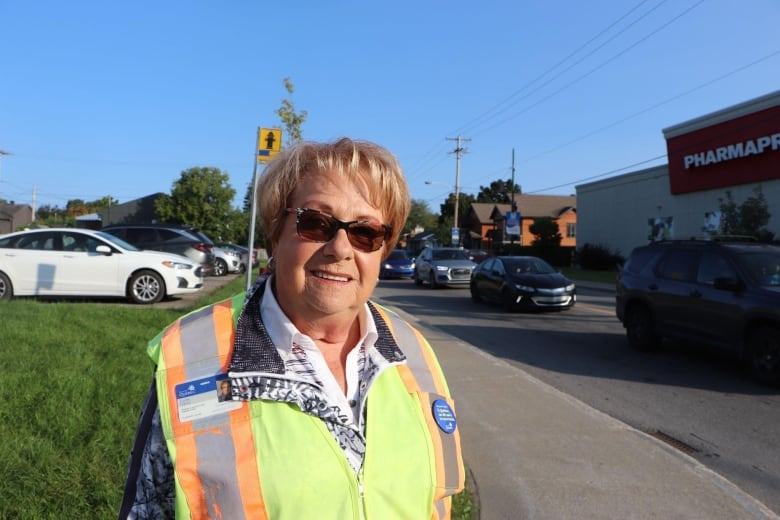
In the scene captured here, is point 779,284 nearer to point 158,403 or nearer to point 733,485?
point 733,485

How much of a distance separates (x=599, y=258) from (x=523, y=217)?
2878 centimetres

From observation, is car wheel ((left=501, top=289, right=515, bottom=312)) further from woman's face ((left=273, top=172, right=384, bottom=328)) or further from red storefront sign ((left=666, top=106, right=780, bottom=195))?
red storefront sign ((left=666, top=106, right=780, bottom=195))

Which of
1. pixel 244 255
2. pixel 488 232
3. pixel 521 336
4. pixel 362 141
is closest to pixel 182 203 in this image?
pixel 244 255

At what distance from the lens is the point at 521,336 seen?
11.0 m

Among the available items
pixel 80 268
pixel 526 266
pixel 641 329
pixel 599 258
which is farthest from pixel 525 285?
pixel 599 258

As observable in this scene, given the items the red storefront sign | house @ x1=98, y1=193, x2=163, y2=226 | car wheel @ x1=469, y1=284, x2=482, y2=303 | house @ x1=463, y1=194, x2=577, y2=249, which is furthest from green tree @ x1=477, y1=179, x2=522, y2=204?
car wheel @ x1=469, y1=284, x2=482, y2=303

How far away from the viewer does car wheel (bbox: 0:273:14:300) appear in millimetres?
11031

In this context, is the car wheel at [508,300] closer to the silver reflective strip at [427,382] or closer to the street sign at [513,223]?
the silver reflective strip at [427,382]

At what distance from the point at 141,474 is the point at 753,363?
7614mm

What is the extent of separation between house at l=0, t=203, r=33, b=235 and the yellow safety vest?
78148 mm

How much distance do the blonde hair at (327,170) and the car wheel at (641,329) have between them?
8363 millimetres

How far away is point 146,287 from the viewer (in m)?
11.7

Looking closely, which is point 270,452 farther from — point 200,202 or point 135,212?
point 135,212

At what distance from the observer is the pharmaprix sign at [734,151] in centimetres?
2453
